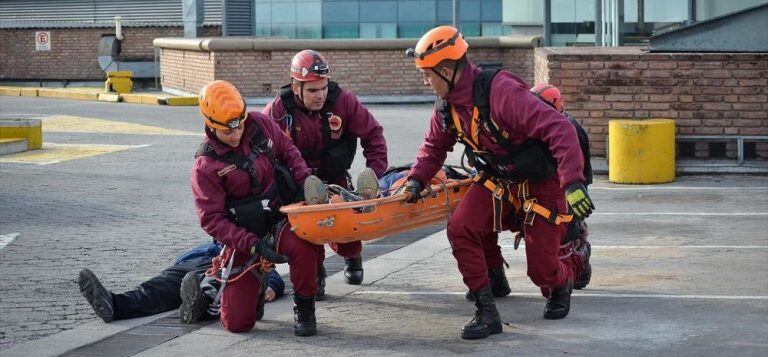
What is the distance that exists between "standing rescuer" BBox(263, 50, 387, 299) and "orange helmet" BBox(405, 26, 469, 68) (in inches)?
52.4

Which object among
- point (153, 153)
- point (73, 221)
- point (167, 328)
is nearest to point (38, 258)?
point (73, 221)

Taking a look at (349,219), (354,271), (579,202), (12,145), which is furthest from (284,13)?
(579,202)

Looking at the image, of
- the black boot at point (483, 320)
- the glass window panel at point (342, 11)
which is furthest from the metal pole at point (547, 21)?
the glass window panel at point (342, 11)

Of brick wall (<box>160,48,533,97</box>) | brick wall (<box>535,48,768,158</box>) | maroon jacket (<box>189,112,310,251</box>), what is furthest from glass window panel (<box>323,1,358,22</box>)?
maroon jacket (<box>189,112,310,251</box>)

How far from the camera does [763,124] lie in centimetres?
1655

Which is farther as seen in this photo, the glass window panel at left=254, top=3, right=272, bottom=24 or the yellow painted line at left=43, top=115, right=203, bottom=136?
the glass window panel at left=254, top=3, right=272, bottom=24

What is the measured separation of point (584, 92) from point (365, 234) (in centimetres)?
935

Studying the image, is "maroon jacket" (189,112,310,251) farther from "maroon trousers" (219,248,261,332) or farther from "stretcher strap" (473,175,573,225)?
"stretcher strap" (473,175,573,225)

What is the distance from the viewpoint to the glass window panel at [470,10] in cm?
5925

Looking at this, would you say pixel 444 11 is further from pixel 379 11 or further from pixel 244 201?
pixel 244 201

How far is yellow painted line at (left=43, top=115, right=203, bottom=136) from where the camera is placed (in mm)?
24094

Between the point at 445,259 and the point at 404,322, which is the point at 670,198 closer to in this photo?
the point at 445,259

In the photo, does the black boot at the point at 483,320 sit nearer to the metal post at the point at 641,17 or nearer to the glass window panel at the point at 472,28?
the metal post at the point at 641,17

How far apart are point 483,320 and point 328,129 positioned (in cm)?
217
